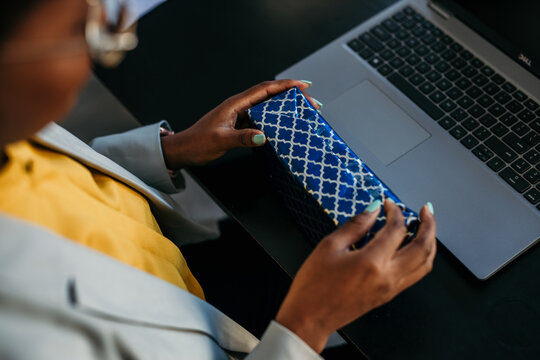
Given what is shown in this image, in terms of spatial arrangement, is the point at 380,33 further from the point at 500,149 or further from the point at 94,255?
the point at 94,255

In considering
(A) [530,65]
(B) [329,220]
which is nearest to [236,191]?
(B) [329,220]

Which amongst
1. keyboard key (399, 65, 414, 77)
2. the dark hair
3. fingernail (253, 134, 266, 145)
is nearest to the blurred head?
the dark hair

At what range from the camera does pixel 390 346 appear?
704 millimetres

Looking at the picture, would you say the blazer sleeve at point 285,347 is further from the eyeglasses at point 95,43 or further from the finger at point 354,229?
the eyeglasses at point 95,43

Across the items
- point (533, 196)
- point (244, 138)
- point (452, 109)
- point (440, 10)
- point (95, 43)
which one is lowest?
point (533, 196)

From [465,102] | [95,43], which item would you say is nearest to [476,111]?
[465,102]

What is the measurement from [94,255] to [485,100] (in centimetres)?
68

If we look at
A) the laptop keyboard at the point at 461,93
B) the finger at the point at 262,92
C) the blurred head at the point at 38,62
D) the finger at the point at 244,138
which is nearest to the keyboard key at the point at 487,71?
the laptop keyboard at the point at 461,93

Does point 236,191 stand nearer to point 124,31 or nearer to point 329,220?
point 329,220

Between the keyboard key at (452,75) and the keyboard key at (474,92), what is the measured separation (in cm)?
4

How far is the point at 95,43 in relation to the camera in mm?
512

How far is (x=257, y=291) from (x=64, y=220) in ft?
1.48

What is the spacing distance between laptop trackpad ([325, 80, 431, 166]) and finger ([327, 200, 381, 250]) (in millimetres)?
218

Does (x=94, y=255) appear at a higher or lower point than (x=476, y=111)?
higher
